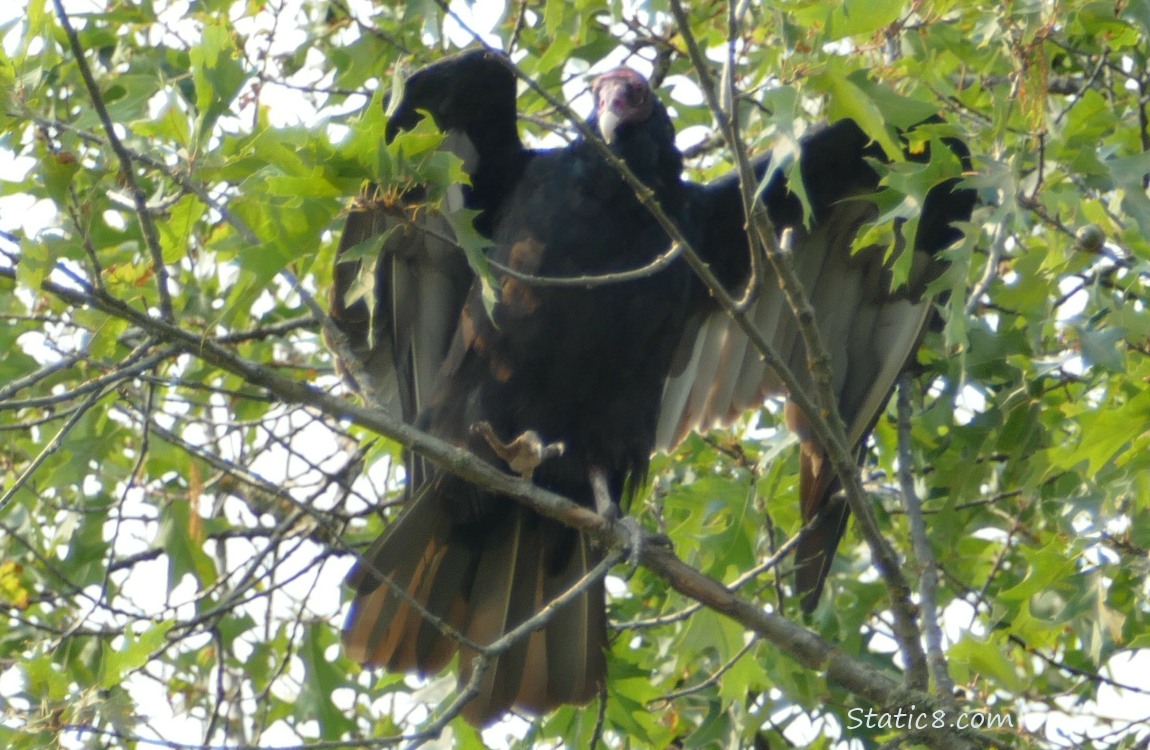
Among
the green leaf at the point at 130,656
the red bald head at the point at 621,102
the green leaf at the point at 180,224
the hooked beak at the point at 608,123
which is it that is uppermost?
the red bald head at the point at 621,102

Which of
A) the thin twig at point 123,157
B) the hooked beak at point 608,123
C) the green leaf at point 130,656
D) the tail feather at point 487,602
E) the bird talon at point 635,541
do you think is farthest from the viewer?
the hooked beak at point 608,123

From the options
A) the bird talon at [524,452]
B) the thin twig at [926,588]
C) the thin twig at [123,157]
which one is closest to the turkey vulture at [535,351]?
the bird talon at [524,452]

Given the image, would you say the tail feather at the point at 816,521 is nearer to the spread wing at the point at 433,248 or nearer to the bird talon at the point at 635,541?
the bird talon at the point at 635,541

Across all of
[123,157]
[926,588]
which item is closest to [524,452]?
[926,588]

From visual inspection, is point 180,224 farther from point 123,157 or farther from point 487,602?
point 487,602

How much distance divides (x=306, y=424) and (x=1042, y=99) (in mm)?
2231

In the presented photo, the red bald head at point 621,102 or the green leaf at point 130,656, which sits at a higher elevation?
the red bald head at point 621,102

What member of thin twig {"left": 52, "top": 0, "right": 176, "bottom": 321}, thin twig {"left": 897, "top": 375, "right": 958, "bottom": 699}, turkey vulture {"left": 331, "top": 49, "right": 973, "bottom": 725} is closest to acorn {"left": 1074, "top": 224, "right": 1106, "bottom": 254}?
thin twig {"left": 897, "top": 375, "right": 958, "bottom": 699}

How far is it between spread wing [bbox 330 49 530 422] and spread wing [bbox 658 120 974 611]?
592 millimetres

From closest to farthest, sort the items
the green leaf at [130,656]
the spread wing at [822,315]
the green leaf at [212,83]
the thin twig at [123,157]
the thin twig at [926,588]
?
the thin twig at [123,157], the green leaf at [212,83], the green leaf at [130,656], the thin twig at [926,588], the spread wing at [822,315]

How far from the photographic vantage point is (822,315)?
409 cm

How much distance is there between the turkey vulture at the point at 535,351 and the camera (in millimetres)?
3428

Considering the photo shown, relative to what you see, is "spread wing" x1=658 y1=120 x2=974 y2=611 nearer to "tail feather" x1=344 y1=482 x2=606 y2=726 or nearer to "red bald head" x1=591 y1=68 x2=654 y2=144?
"red bald head" x1=591 y1=68 x2=654 y2=144

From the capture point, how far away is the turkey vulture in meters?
3.43
